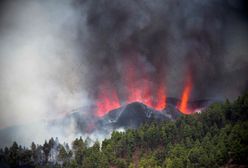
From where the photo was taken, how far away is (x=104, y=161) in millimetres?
100125

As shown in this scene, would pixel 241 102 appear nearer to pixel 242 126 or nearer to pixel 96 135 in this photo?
pixel 242 126

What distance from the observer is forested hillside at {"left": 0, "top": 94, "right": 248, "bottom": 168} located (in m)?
88.0

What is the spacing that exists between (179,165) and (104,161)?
17994mm

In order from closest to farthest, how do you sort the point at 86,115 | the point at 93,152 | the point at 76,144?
the point at 93,152 → the point at 76,144 → the point at 86,115

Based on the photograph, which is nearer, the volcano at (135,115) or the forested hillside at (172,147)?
the forested hillside at (172,147)

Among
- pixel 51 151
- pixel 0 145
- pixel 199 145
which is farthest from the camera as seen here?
pixel 0 145

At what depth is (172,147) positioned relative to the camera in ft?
324

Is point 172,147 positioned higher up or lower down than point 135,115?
lower down

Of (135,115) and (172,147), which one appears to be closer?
(172,147)

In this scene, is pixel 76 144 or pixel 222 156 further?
pixel 76 144

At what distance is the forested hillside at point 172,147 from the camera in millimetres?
88000

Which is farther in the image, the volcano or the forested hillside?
the volcano

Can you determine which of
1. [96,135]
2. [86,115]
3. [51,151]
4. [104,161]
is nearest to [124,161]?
[104,161]

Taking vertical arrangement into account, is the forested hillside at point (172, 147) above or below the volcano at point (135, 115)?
below
